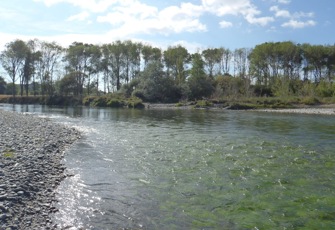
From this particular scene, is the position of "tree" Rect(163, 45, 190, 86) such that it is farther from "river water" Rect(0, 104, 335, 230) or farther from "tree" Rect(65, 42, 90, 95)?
"river water" Rect(0, 104, 335, 230)

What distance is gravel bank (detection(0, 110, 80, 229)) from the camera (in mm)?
7984

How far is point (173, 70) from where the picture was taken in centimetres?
10062

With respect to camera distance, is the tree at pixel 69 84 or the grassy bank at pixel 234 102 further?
the tree at pixel 69 84

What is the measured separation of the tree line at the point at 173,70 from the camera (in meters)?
83.4

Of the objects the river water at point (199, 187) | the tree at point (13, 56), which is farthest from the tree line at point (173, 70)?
the river water at point (199, 187)

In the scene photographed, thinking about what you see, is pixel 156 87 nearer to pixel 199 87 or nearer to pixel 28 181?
pixel 199 87

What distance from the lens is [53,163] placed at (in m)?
14.1

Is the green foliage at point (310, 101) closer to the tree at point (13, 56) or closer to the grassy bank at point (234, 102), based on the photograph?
the grassy bank at point (234, 102)

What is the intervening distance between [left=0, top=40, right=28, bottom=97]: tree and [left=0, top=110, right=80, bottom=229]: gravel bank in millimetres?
81207

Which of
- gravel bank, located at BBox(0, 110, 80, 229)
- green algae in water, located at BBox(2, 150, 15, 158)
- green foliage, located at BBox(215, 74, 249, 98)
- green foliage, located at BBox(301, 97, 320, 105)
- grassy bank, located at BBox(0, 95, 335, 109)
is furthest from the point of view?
green foliage, located at BBox(215, 74, 249, 98)

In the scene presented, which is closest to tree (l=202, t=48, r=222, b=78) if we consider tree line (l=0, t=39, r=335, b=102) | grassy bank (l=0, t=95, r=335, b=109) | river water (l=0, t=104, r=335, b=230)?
tree line (l=0, t=39, r=335, b=102)

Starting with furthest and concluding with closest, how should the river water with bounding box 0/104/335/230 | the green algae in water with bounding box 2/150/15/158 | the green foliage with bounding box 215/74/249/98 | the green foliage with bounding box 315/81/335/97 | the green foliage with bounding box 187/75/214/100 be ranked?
1. the green foliage with bounding box 187/75/214/100
2. the green foliage with bounding box 215/74/249/98
3. the green foliage with bounding box 315/81/335/97
4. the green algae in water with bounding box 2/150/15/158
5. the river water with bounding box 0/104/335/230

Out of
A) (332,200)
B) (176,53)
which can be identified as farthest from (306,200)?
(176,53)

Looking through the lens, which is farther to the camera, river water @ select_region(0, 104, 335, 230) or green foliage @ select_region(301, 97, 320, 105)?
green foliage @ select_region(301, 97, 320, 105)
